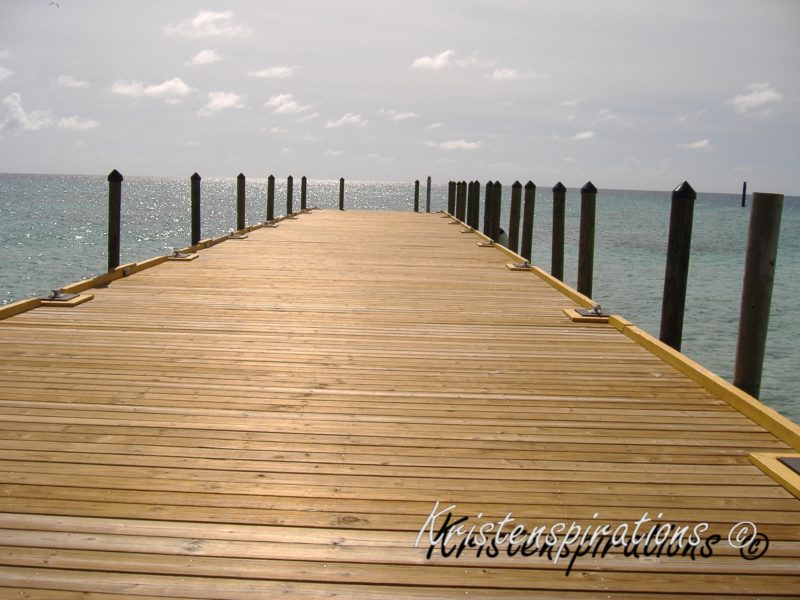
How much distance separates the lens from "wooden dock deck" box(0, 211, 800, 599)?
2342 millimetres

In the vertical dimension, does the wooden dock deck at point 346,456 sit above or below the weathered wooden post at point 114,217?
below

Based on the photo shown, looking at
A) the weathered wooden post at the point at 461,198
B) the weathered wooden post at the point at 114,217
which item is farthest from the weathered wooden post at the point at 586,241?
the weathered wooden post at the point at 461,198

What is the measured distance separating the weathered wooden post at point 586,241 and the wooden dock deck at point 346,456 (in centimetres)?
263

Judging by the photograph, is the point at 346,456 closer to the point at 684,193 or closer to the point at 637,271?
the point at 684,193

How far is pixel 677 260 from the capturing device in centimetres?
606

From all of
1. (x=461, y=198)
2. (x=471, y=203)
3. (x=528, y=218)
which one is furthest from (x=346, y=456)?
(x=461, y=198)

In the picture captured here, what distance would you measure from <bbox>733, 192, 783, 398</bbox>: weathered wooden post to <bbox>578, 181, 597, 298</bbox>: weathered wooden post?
398cm

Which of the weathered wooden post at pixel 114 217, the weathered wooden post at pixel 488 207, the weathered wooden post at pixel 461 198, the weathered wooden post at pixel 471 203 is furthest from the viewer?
the weathered wooden post at pixel 461 198

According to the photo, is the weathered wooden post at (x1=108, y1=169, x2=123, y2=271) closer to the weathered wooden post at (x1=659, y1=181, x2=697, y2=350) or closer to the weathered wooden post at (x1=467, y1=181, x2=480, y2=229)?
the weathered wooden post at (x1=659, y1=181, x2=697, y2=350)

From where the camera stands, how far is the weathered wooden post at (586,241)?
860 centimetres

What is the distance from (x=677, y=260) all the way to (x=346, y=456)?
405 cm

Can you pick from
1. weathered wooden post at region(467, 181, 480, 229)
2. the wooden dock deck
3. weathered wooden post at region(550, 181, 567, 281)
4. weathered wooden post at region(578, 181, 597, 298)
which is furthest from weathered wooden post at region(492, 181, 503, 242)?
the wooden dock deck

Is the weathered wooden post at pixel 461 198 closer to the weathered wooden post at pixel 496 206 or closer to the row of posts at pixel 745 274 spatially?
the weathered wooden post at pixel 496 206

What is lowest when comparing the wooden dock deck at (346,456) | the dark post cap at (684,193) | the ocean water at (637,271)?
the ocean water at (637,271)
